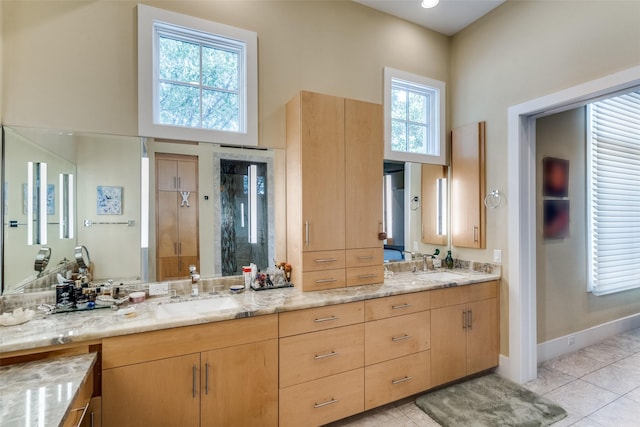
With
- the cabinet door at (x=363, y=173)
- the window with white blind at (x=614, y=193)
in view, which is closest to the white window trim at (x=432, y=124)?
the cabinet door at (x=363, y=173)

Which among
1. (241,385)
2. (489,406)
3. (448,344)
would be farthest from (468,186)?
(241,385)

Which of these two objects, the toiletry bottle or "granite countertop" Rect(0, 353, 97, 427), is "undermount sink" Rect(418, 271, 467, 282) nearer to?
the toiletry bottle

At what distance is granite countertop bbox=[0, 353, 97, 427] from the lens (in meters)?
1.00

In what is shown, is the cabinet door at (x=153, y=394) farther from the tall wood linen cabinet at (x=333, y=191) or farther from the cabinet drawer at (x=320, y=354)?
the tall wood linen cabinet at (x=333, y=191)

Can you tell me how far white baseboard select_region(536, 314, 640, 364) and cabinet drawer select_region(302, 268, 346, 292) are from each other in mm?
2279

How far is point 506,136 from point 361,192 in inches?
60.3

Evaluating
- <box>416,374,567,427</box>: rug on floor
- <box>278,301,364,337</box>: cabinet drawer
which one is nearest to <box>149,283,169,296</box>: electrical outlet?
<box>278,301,364,337</box>: cabinet drawer

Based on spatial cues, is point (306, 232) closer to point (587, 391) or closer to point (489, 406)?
point (489, 406)

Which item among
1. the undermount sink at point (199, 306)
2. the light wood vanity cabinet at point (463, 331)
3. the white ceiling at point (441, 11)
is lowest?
the light wood vanity cabinet at point (463, 331)

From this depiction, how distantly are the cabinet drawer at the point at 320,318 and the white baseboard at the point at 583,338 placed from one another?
2.24m

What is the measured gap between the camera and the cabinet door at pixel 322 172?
2309 millimetres

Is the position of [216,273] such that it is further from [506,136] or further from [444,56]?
[444,56]

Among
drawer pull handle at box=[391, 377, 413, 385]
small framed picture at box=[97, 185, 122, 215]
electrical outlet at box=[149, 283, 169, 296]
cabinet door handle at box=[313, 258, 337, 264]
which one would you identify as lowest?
drawer pull handle at box=[391, 377, 413, 385]

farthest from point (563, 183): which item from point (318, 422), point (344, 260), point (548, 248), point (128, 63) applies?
point (128, 63)
